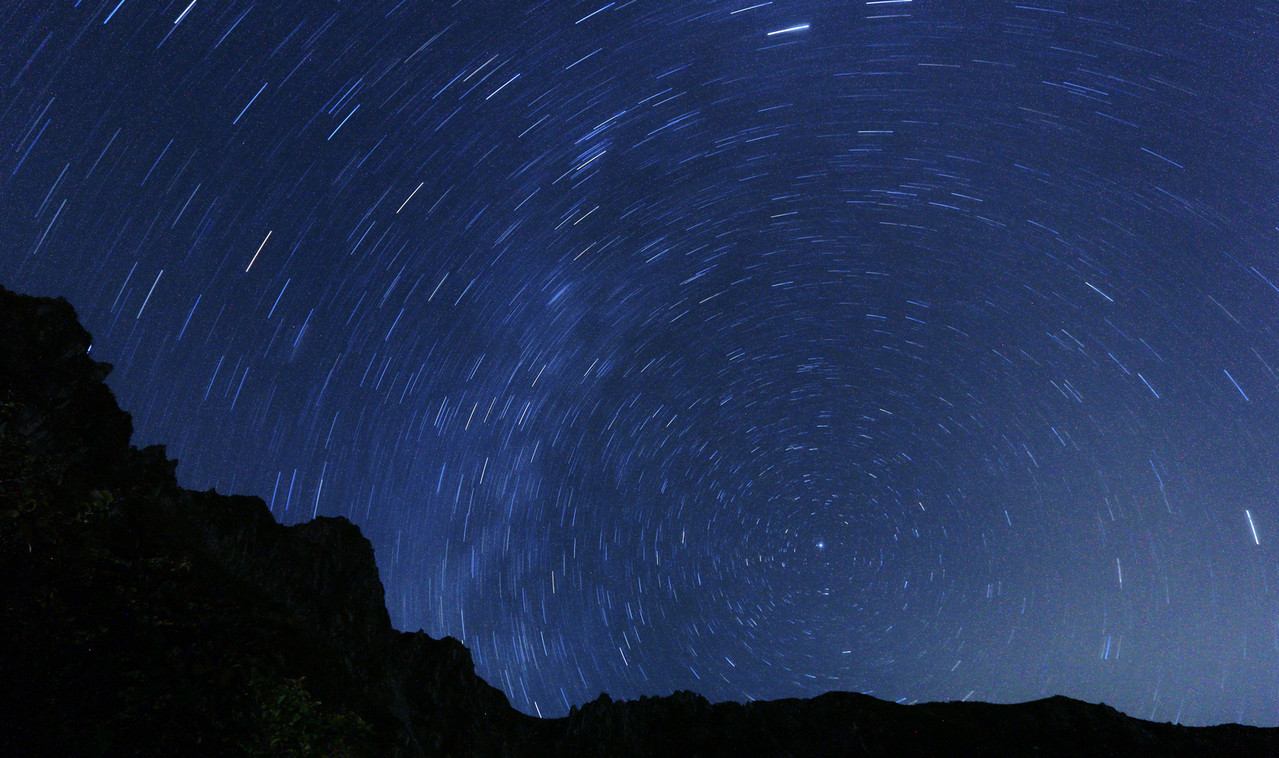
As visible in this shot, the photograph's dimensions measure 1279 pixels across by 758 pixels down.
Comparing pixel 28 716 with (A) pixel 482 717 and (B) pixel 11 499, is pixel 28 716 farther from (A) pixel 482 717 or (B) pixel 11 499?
(A) pixel 482 717

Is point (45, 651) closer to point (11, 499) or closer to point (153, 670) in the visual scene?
point (153, 670)

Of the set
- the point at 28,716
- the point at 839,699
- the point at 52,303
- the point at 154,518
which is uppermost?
the point at 52,303

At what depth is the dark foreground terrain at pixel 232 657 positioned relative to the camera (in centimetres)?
1135

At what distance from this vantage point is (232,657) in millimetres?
14398

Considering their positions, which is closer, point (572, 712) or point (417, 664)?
point (417, 664)

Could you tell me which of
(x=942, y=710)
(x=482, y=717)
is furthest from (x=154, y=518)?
(x=942, y=710)

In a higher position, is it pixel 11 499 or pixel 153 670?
pixel 11 499

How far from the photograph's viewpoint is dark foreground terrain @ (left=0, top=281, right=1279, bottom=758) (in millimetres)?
11352

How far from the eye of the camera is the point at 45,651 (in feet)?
35.9

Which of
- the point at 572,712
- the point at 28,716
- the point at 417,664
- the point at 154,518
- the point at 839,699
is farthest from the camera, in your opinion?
the point at 572,712

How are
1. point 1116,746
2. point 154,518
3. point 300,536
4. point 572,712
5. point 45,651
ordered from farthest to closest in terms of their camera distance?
point 572,712, point 300,536, point 1116,746, point 154,518, point 45,651

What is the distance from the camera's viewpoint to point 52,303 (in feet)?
98.5

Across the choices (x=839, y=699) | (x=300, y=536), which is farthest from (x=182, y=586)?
(x=839, y=699)

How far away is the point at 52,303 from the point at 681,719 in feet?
208
